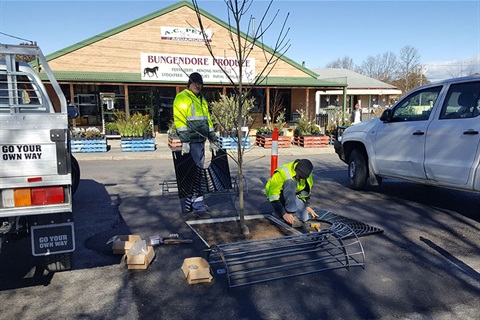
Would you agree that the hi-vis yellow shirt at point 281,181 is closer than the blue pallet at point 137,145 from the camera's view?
Yes

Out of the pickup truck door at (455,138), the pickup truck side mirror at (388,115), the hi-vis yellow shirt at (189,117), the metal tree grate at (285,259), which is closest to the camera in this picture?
the metal tree grate at (285,259)

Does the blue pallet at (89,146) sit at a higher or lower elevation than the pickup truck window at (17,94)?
lower

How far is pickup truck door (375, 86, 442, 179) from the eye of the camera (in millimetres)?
5891

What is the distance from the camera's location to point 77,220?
5605 mm

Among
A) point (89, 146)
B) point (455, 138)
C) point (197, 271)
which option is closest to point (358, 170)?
point (455, 138)

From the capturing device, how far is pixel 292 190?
191 inches

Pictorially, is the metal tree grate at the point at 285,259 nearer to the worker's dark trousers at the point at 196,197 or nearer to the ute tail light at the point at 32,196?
the ute tail light at the point at 32,196

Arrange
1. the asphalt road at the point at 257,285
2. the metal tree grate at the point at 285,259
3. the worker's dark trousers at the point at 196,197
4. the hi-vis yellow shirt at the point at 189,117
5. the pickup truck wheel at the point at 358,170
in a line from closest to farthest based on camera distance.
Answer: the asphalt road at the point at 257,285 → the metal tree grate at the point at 285,259 → the hi-vis yellow shirt at the point at 189,117 → the worker's dark trousers at the point at 196,197 → the pickup truck wheel at the point at 358,170

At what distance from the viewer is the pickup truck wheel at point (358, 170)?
7.30 meters

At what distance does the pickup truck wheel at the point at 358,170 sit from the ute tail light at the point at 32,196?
5.61 meters

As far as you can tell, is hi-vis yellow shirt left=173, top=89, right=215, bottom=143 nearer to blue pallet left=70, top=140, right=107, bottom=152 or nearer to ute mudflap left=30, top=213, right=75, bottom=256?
ute mudflap left=30, top=213, right=75, bottom=256

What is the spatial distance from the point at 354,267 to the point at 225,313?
5.21 ft

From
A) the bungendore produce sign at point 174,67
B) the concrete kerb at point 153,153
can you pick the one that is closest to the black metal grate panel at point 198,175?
the concrete kerb at point 153,153

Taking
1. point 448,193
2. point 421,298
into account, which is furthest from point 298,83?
point 421,298
